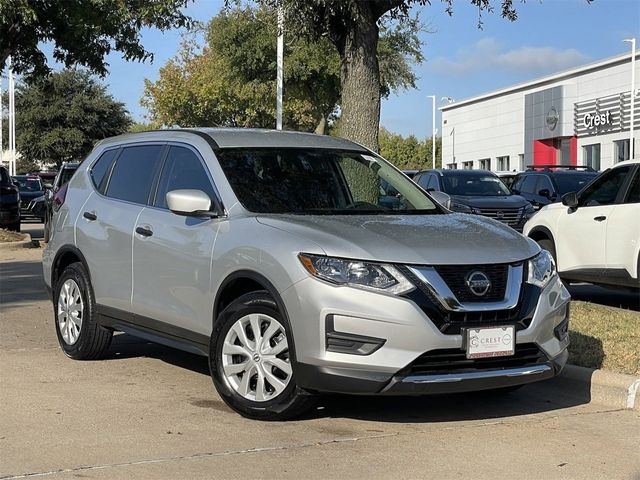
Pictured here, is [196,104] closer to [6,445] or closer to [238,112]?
[238,112]

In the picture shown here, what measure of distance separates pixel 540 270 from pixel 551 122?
49.6 metres

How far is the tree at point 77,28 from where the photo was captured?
19.2m

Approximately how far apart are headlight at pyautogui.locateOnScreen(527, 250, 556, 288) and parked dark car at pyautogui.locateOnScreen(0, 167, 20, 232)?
61.1 ft

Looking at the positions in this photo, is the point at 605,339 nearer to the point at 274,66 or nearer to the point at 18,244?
the point at 18,244

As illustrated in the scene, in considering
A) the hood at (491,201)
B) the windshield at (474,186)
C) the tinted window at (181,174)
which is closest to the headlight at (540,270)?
the tinted window at (181,174)

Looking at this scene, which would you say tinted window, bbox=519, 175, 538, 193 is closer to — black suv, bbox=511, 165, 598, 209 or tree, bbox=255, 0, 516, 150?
black suv, bbox=511, 165, 598, 209

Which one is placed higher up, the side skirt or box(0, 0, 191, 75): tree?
box(0, 0, 191, 75): tree

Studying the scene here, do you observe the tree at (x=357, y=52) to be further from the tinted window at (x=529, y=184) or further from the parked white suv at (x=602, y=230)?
A: the tinted window at (x=529, y=184)

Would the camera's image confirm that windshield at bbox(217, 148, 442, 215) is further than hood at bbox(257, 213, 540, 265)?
Result: Yes

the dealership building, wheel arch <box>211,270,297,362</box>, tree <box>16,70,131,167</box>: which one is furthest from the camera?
tree <box>16,70,131,167</box>

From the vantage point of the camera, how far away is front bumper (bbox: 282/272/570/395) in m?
5.48

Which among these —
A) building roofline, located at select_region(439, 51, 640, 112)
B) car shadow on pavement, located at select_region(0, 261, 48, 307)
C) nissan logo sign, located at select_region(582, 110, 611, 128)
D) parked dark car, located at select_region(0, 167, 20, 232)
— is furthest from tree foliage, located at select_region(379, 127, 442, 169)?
car shadow on pavement, located at select_region(0, 261, 48, 307)

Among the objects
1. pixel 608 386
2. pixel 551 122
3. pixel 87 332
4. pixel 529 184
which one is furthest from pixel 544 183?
pixel 551 122

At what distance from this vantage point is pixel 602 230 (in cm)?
1082
